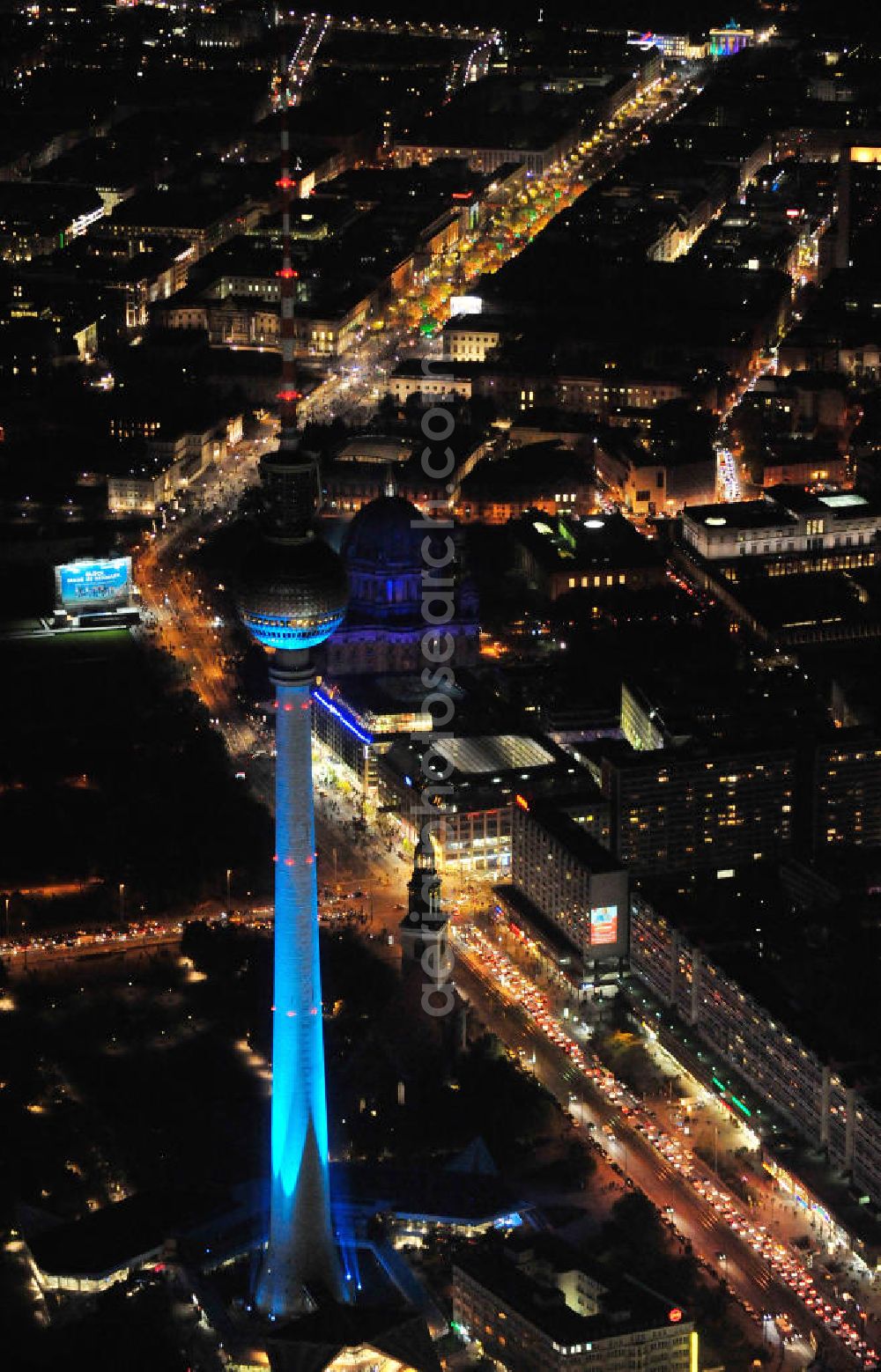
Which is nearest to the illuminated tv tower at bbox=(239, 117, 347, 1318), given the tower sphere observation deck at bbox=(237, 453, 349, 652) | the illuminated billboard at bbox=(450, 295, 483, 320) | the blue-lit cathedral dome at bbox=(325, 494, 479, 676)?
the tower sphere observation deck at bbox=(237, 453, 349, 652)

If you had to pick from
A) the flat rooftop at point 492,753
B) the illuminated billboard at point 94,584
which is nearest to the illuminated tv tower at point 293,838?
the flat rooftop at point 492,753

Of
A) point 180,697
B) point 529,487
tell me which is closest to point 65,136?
point 529,487

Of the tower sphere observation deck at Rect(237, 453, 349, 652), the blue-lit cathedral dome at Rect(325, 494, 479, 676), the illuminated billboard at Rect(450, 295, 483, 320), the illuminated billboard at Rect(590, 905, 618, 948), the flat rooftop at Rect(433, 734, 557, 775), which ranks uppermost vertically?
the tower sphere observation deck at Rect(237, 453, 349, 652)

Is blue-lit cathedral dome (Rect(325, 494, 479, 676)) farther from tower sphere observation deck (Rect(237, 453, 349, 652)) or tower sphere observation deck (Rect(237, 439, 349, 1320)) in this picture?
tower sphere observation deck (Rect(237, 453, 349, 652))

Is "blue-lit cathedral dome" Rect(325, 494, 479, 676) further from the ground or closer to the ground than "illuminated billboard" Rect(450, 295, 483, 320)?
closer to the ground

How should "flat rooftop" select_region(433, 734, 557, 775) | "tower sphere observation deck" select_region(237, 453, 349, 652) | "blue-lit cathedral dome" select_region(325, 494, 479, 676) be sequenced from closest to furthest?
"tower sphere observation deck" select_region(237, 453, 349, 652)
"flat rooftop" select_region(433, 734, 557, 775)
"blue-lit cathedral dome" select_region(325, 494, 479, 676)

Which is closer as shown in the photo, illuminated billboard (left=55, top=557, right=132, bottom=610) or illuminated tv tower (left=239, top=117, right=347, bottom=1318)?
illuminated tv tower (left=239, top=117, right=347, bottom=1318)

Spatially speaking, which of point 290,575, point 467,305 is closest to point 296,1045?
point 290,575
